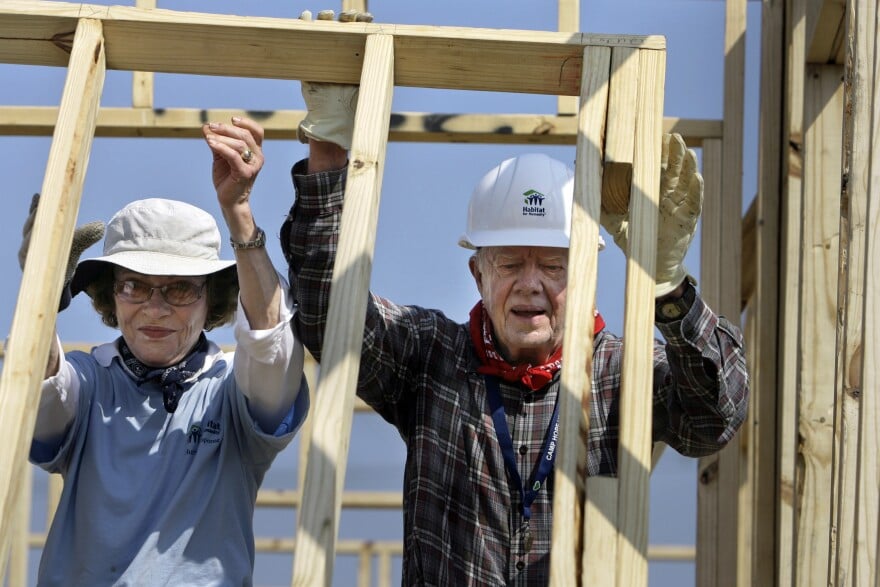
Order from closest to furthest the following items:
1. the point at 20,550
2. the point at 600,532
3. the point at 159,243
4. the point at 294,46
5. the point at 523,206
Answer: the point at 600,532 → the point at 294,46 → the point at 159,243 → the point at 523,206 → the point at 20,550

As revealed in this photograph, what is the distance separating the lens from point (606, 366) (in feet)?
11.3

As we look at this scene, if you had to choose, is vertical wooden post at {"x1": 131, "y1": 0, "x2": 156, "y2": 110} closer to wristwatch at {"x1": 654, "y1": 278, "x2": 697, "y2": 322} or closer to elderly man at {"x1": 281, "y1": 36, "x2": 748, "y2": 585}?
elderly man at {"x1": 281, "y1": 36, "x2": 748, "y2": 585}

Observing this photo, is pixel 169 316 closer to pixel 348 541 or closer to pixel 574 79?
pixel 574 79

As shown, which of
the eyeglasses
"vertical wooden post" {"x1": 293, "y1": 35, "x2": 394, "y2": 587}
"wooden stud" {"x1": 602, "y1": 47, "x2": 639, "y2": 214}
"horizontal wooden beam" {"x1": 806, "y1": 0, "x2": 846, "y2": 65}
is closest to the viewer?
"vertical wooden post" {"x1": 293, "y1": 35, "x2": 394, "y2": 587}

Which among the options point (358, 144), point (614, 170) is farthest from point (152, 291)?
point (614, 170)

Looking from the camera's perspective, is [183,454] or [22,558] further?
[22,558]

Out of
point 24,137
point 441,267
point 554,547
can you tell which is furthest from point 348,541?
point 554,547

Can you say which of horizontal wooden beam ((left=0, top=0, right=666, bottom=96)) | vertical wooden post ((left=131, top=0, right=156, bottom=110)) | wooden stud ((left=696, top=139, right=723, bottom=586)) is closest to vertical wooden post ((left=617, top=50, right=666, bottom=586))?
horizontal wooden beam ((left=0, top=0, right=666, bottom=96))

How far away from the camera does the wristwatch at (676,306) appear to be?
10.4 feet

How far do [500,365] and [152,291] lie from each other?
86 cm

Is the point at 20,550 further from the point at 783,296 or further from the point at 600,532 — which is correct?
the point at 600,532

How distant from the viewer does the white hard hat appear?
3.51 meters

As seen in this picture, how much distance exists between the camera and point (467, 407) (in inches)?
133

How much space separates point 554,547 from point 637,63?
1013 mm
